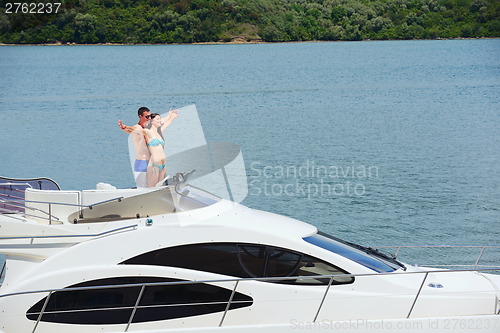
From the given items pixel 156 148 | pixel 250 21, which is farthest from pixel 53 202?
pixel 250 21

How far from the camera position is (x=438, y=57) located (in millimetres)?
78312

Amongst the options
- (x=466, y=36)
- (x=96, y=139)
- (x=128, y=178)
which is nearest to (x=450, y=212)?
(x=128, y=178)

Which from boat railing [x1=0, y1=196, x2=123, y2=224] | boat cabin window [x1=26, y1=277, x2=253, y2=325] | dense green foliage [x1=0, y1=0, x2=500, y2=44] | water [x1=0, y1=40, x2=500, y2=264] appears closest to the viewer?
boat cabin window [x1=26, y1=277, x2=253, y2=325]

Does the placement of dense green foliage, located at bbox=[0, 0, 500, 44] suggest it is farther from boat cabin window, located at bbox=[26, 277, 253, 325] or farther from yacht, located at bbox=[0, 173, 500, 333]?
boat cabin window, located at bbox=[26, 277, 253, 325]

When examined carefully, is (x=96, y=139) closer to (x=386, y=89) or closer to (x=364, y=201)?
(x=364, y=201)

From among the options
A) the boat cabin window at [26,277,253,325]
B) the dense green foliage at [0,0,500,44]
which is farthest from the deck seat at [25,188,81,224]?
the dense green foliage at [0,0,500,44]

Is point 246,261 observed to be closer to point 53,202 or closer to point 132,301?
point 132,301

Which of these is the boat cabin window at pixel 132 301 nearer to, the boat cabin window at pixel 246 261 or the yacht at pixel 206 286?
the yacht at pixel 206 286

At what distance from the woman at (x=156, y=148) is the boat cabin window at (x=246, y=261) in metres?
1.68

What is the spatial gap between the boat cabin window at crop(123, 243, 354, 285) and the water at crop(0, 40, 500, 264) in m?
7.60

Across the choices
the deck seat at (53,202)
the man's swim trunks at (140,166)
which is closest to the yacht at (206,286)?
the deck seat at (53,202)

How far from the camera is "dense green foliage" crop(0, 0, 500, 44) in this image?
93562 millimetres

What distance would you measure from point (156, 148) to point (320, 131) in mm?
22228

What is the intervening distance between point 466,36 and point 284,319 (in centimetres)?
10573
